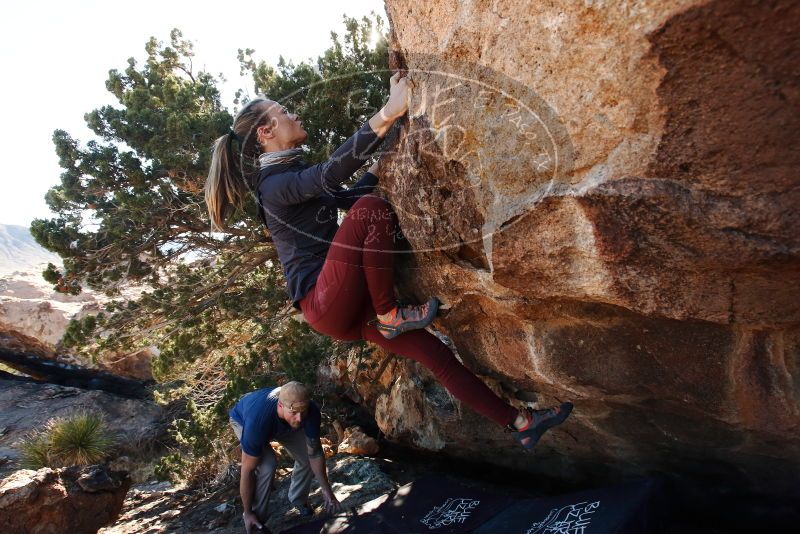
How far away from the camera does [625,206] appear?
2258 millimetres

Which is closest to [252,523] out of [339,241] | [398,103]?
[339,241]

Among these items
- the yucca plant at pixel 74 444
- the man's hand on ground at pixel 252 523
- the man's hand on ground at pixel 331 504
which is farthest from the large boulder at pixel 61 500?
the man's hand on ground at pixel 331 504

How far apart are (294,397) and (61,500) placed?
279 centimetres

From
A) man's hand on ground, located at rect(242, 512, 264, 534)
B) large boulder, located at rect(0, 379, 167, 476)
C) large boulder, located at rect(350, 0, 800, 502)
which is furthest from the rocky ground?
large boulder, located at rect(0, 379, 167, 476)

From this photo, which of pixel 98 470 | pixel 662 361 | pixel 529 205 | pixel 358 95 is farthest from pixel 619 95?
pixel 98 470

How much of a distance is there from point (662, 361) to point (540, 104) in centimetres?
153

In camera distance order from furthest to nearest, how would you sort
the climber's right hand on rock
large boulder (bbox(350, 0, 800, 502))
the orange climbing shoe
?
the orange climbing shoe < the climber's right hand on rock < large boulder (bbox(350, 0, 800, 502))

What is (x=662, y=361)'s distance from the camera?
304 cm

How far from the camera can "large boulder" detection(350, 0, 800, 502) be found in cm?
195

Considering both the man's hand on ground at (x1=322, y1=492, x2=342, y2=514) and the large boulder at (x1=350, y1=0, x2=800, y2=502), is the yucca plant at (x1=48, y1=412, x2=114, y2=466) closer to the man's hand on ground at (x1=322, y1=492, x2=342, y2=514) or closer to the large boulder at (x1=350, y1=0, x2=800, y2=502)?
the man's hand on ground at (x1=322, y1=492, x2=342, y2=514)

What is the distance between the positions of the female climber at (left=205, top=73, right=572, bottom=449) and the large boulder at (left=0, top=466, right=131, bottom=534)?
12.3ft

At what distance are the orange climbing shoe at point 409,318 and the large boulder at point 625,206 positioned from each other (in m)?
0.27

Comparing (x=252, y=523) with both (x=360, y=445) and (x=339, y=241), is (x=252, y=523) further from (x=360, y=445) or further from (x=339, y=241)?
(x=339, y=241)

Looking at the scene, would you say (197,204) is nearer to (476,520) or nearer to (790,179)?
(476,520)
